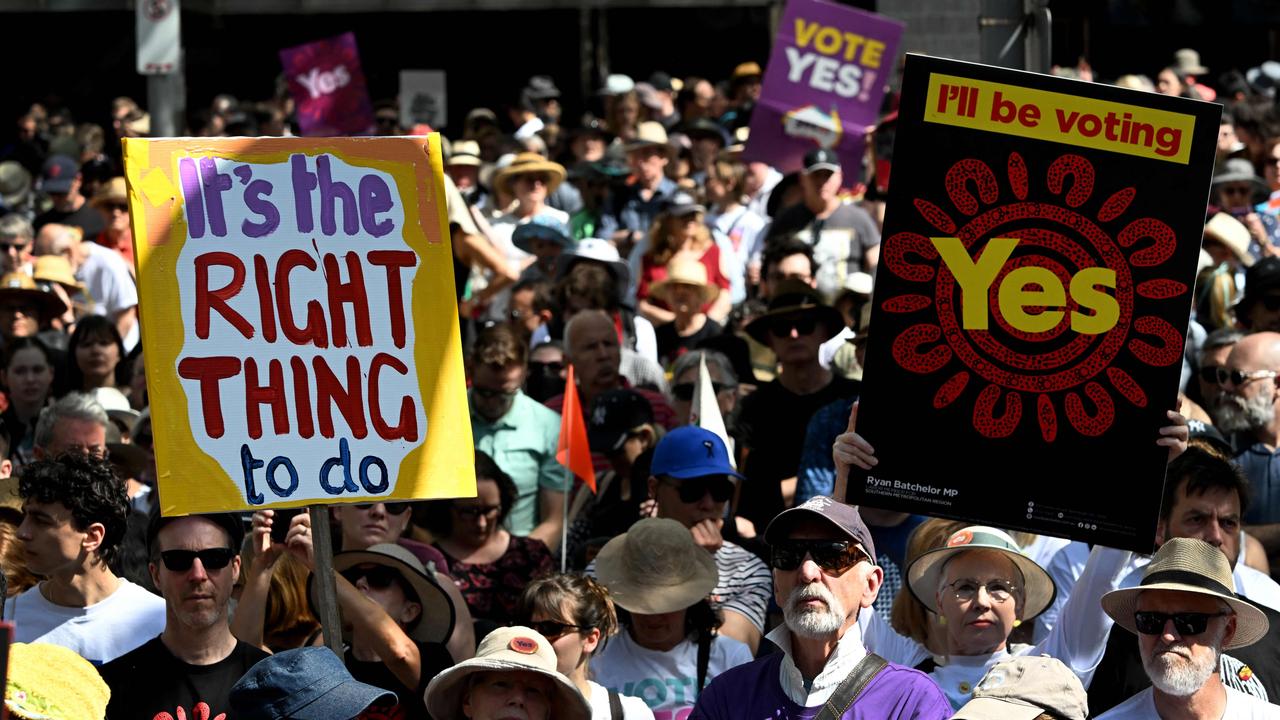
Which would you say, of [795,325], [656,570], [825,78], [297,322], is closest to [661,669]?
[656,570]

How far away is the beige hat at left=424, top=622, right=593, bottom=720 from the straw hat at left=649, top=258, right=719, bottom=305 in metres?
5.20

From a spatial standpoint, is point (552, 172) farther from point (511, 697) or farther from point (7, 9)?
point (7, 9)

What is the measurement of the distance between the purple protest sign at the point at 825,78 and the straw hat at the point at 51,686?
28.1 ft

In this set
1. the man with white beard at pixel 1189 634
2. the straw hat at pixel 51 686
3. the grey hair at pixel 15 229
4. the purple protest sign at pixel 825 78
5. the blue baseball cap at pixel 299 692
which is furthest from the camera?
the purple protest sign at pixel 825 78

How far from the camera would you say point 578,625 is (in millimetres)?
5824

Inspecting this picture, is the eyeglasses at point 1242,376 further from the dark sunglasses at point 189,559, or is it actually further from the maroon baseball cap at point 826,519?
the dark sunglasses at point 189,559

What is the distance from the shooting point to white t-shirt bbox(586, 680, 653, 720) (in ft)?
18.6

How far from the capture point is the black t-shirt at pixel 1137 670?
5.46 metres

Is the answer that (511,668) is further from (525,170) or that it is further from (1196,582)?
(525,170)

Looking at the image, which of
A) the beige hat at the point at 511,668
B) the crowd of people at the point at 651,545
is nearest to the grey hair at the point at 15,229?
the crowd of people at the point at 651,545

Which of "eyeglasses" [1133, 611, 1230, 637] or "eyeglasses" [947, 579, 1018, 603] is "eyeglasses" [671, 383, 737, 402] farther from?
"eyeglasses" [1133, 611, 1230, 637]

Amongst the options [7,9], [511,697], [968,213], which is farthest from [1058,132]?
[7,9]

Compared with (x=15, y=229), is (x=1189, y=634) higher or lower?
higher

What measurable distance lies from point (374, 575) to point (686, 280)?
454cm
